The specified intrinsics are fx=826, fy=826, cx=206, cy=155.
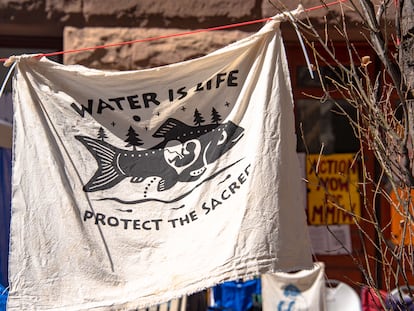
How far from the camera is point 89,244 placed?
161 inches

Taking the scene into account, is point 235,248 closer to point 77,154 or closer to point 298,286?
point 77,154

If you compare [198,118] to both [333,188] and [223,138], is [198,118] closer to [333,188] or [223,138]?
[223,138]

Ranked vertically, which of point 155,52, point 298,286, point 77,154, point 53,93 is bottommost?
point 298,286

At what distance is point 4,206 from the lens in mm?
6148

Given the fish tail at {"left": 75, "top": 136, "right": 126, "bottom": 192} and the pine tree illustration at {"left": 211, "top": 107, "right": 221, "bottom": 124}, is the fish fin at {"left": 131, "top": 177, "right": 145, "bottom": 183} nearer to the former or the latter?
the fish tail at {"left": 75, "top": 136, "right": 126, "bottom": 192}

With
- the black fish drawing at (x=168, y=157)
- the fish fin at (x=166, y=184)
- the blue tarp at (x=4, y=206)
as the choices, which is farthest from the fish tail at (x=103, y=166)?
the blue tarp at (x=4, y=206)

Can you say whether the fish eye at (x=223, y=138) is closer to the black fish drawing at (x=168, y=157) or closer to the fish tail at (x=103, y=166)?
the black fish drawing at (x=168, y=157)

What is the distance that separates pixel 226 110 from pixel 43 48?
310 centimetres

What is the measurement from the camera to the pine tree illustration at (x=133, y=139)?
4.25 meters

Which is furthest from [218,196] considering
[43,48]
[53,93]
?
[43,48]

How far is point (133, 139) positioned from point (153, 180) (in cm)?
25

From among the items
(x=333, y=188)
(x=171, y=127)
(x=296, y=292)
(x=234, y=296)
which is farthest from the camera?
(x=333, y=188)

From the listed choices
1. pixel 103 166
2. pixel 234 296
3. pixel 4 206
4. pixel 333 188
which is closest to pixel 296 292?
pixel 234 296

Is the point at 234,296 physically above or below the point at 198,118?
below
